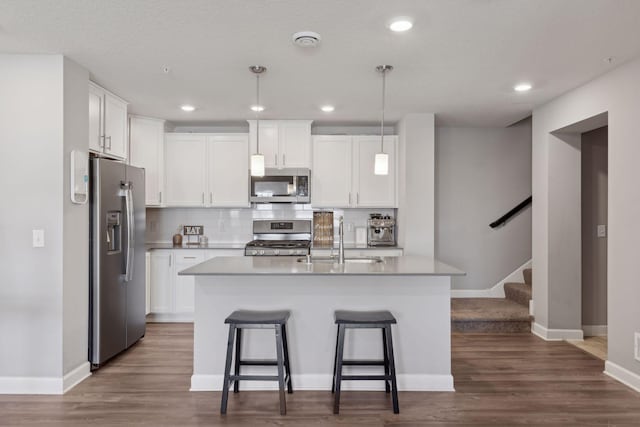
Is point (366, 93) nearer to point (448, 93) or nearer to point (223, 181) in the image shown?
point (448, 93)

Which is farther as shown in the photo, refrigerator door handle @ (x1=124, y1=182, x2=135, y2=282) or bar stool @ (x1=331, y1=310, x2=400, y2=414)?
refrigerator door handle @ (x1=124, y1=182, x2=135, y2=282)

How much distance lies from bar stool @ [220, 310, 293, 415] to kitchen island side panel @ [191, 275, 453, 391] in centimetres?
8

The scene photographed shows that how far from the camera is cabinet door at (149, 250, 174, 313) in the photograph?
505 centimetres

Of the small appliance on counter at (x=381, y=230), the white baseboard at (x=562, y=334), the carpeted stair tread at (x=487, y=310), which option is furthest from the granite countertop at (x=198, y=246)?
the white baseboard at (x=562, y=334)

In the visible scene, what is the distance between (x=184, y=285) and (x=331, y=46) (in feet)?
10.6

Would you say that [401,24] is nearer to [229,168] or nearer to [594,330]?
[229,168]

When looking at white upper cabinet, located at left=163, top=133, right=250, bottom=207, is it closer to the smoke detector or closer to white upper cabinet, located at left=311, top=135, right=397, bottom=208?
white upper cabinet, located at left=311, top=135, right=397, bottom=208

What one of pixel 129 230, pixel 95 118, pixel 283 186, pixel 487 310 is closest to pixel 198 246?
pixel 283 186

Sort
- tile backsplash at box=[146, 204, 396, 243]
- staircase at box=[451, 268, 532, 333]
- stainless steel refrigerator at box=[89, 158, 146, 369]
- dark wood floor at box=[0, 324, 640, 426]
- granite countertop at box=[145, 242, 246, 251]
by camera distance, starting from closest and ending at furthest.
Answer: dark wood floor at box=[0, 324, 640, 426], stainless steel refrigerator at box=[89, 158, 146, 369], staircase at box=[451, 268, 532, 333], granite countertop at box=[145, 242, 246, 251], tile backsplash at box=[146, 204, 396, 243]

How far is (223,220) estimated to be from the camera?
5.73 meters

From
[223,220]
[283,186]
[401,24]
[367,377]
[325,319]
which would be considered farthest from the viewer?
[223,220]

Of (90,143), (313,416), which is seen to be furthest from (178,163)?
(313,416)

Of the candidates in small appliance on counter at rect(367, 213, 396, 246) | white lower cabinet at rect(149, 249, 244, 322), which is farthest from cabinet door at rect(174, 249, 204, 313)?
small appliance on counter at rect(367, 213, 396, 246)

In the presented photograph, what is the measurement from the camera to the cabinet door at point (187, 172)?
534 cm
